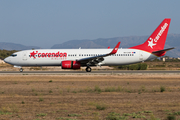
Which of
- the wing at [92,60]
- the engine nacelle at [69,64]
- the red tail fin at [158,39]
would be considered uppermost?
the red tail fin at [158,39]

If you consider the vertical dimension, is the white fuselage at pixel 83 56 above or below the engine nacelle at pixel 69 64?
above

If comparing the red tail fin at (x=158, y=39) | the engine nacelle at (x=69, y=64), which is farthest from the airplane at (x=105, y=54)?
the engine nacelle at (x=69, y=64)

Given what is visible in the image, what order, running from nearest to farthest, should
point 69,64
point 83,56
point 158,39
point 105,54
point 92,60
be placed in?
point 69,64
point 92,60
point 105,54
point 83,56
point 158,39

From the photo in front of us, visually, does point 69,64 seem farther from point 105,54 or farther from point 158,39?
point 158,39

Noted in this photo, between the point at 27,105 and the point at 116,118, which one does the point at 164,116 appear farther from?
the point at 27,105

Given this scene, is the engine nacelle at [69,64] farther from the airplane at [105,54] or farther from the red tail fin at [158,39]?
the red tail fin at [158,39]

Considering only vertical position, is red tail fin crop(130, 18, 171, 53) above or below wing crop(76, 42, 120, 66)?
above

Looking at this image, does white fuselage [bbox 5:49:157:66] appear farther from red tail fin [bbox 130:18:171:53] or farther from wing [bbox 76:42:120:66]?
red tail fin [bbox 130:18:171:53]

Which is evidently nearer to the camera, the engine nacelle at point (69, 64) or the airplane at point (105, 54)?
the engine nacelle at point (69, 64)

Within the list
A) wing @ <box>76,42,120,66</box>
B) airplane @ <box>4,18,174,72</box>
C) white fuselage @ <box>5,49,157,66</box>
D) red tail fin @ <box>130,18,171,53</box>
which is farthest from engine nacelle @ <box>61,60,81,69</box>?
red tail fin @ <box>130,18,171,53</box>

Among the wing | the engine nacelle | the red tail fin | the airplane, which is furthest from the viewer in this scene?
the red tail fin

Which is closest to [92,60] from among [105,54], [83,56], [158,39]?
[83,56]

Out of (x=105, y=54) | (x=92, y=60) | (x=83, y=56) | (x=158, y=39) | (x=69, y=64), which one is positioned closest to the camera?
(x=69, y=64)

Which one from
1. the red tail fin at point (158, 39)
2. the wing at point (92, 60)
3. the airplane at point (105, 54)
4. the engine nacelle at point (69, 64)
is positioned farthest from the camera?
the red tail fin at point (158, 39)
